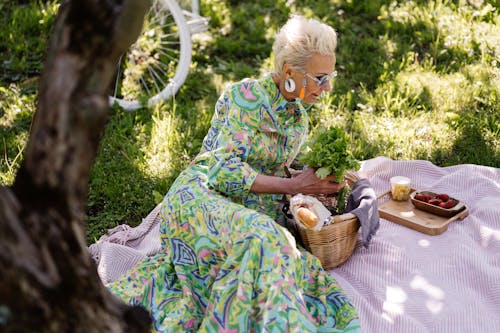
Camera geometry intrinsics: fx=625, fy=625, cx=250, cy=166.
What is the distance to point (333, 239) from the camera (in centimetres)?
335

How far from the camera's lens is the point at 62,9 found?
1756 mm

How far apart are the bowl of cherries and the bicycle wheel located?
93.1 inches

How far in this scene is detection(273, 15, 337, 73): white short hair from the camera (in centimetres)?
321

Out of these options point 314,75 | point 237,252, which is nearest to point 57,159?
point 237,252

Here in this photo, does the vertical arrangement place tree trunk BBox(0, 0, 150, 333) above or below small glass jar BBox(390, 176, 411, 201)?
above

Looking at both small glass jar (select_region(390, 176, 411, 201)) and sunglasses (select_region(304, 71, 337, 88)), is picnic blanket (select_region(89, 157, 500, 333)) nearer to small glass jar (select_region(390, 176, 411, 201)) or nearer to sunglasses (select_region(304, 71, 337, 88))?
small glass jar (select_region(390, 176, 411, 201))

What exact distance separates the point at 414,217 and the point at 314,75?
4.09 feet

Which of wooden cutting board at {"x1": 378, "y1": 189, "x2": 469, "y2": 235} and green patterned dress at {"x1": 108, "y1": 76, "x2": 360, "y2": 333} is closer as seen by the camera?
green patterned dress at {"x1": 108, "y1": 76, "x2": 360, "y2": 333}

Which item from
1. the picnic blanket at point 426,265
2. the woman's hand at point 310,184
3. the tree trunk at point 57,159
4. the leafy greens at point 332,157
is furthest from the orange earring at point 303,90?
the tree trunk at point 57,159

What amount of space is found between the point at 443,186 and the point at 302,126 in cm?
132

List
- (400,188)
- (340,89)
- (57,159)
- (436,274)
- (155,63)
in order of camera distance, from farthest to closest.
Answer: (155,63) < (340,89) < (400,188) < (436,274) < (57,159)

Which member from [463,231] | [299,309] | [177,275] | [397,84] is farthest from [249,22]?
[299,309]

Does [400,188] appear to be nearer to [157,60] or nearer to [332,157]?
[332,157]

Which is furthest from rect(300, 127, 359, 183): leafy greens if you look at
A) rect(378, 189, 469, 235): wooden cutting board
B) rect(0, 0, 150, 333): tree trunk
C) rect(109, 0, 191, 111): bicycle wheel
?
rect(109, 0, 191, 111): bicycle wheel
